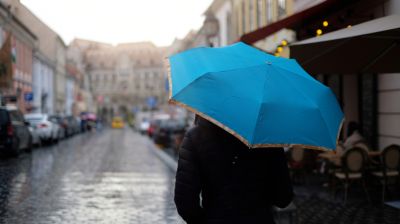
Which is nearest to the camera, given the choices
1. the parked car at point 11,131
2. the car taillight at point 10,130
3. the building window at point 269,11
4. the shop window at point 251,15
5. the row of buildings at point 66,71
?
the parked car at point 11,131

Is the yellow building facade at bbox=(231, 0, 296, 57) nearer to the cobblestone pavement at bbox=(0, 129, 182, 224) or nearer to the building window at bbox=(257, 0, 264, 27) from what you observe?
the building window at bbox=(257, 0, 264, 27)

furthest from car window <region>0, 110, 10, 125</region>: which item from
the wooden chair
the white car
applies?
the wooden chair

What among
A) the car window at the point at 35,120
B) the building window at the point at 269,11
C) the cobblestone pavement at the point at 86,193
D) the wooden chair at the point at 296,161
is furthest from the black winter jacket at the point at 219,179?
the car window at the point at 35,120

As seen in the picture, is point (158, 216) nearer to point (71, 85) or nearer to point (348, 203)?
point (348, 203)

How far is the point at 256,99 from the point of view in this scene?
3.37 metres

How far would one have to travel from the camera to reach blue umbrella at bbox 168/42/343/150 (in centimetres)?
333

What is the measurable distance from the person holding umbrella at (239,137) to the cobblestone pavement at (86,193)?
4985mm

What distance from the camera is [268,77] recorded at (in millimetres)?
3553

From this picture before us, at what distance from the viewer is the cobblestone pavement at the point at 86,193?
28.3 feet

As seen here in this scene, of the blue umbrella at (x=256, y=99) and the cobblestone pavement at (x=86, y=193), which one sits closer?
the blue umbrella at (x=256, y=99)

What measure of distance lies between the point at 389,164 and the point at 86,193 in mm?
5604

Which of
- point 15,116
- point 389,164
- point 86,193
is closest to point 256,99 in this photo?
point 389,164

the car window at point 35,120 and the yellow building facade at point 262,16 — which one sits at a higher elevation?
the yellow building facade at point 262,16

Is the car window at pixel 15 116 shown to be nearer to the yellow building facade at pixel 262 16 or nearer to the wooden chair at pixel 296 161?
the yellow building facade at pixel 262 16
